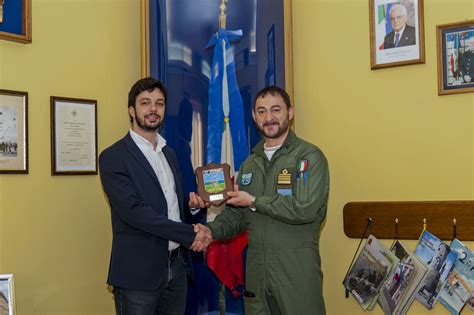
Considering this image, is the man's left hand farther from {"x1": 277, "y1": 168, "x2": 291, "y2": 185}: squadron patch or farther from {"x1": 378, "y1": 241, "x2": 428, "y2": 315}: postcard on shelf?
{"x1": 378, "y1": 241, "x2": 428, "y2": 315}: postcard on shelf

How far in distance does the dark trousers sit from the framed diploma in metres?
0.33

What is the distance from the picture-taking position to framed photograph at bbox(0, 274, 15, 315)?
8.52 ft

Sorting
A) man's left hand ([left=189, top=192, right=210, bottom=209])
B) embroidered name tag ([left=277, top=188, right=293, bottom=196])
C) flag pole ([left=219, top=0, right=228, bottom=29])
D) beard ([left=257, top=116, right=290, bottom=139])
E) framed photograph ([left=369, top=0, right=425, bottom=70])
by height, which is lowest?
man's left hand ([left=189, top=192, right=210, bottom=209])

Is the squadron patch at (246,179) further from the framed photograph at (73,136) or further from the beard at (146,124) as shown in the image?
the framed photograph at (73,136)

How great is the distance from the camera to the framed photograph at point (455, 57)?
2.71m

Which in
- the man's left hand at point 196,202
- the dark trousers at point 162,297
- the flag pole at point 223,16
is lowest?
the dark trousers at point 162,297

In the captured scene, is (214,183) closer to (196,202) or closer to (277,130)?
(196,202)

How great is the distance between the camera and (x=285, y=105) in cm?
280

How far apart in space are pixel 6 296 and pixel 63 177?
2.42 feet

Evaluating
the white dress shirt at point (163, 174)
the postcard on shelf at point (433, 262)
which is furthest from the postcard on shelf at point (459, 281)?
the white dress shirt at point (163, 174)

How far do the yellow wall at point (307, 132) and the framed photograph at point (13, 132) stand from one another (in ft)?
0.16

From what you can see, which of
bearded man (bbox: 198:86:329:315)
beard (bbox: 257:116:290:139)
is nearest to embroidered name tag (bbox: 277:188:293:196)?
bearded man (bbox: 198:86:329:315)

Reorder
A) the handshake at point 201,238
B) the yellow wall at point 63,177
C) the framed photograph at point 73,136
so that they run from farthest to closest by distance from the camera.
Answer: the framed photograph at point 73,136
the yellow wall at point 63,177
the handshake at point 201,238

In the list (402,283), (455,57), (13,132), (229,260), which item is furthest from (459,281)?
(13,132)
